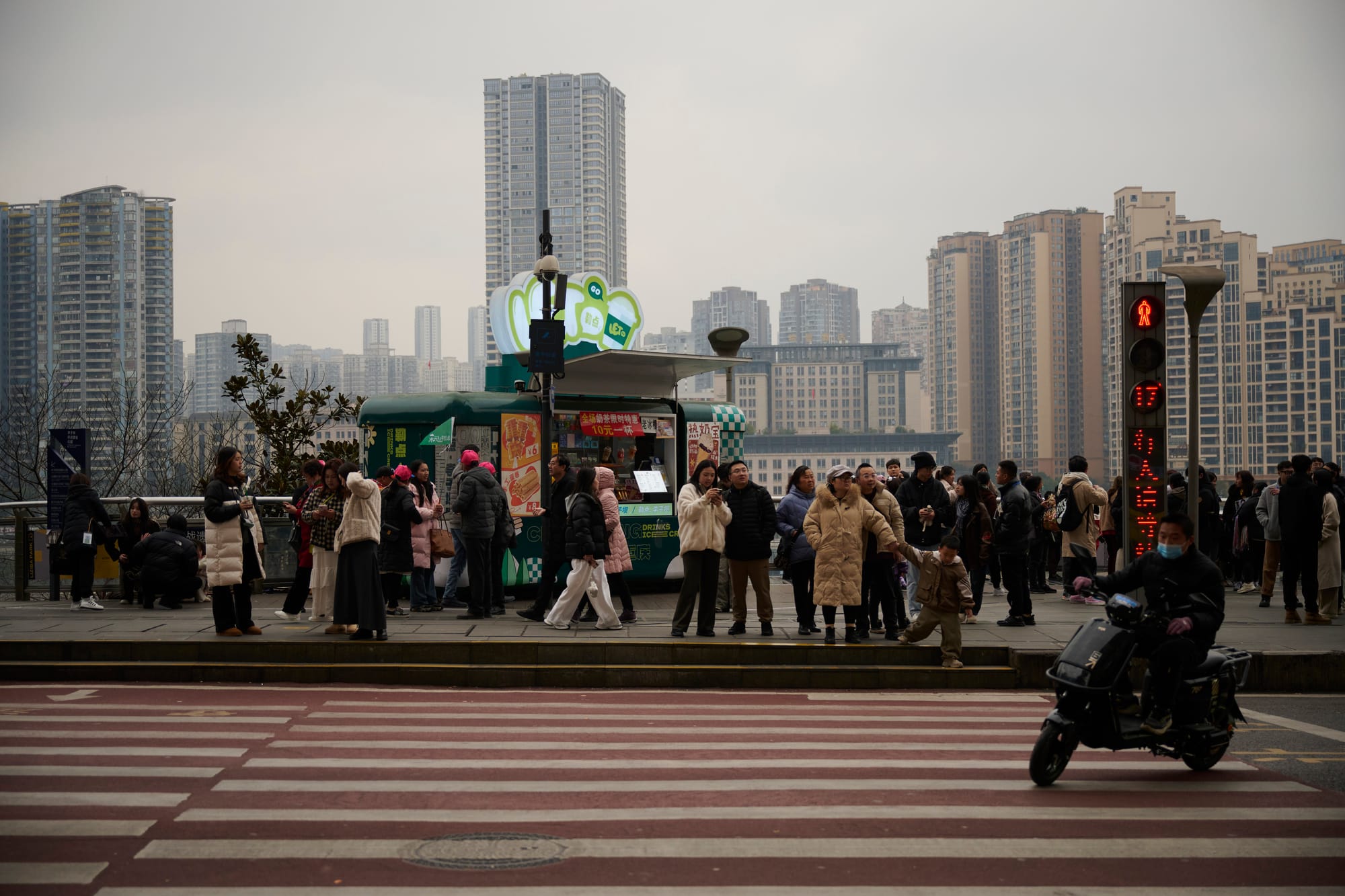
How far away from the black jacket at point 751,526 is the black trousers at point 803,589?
14.4 inches

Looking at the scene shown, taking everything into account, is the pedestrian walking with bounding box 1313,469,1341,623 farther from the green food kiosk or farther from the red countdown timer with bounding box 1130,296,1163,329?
the green food kiosk

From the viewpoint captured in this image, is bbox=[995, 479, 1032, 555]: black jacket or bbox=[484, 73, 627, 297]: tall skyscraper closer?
bbox=[995, 479, 1032, 555]: black jacket

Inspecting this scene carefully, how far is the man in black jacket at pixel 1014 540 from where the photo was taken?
13.4 m

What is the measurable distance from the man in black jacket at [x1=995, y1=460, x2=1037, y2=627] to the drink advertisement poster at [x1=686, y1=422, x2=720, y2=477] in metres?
4.74

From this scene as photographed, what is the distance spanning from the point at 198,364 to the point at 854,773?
111m

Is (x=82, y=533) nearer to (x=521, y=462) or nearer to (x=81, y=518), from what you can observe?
(x=81, y=518)

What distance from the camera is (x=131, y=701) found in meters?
9.94

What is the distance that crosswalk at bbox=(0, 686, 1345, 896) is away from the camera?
5562 mm

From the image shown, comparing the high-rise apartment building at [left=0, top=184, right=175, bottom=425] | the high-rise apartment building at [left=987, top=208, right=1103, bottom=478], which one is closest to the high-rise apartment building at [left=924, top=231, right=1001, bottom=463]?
the high-rise apartment building at [left=987, top=208, right=1103, bottom=478]

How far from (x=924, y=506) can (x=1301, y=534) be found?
4340mm

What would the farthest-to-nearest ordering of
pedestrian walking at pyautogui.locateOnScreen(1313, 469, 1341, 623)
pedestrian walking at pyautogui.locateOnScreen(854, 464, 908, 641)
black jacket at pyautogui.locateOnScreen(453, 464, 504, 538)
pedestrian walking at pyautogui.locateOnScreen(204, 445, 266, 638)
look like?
pedestrian walking at pyautogui.locateOnScreen(1313, 469, 1341, 623), black jacket at pyautogui.locateOnScreen(453, 464, 504, 538), pedestrian walking at pyautogui.locateOnScreen(854, 464, 908, 641), pedestrian walking at pyautogui.locateOnScreen(204, 445, 266, 638)

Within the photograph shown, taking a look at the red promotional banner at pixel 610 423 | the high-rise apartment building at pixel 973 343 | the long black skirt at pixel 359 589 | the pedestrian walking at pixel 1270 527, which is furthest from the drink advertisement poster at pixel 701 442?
the high-rise apartment building at pixel 973 343

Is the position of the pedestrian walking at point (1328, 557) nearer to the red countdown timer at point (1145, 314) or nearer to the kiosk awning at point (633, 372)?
the red countdown timer at point (1145, 314)

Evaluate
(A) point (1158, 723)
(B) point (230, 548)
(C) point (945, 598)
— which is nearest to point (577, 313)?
(B) point (230, 548)
